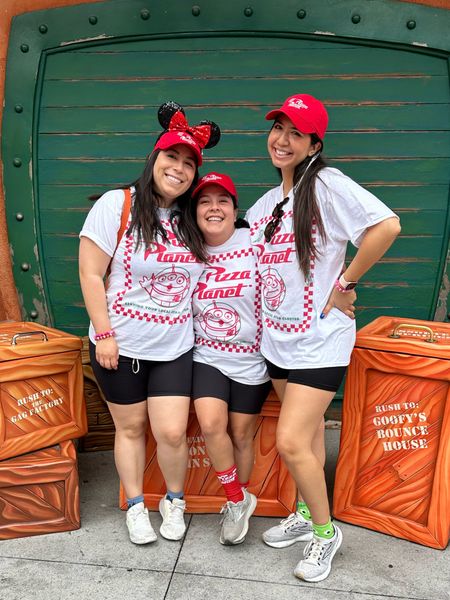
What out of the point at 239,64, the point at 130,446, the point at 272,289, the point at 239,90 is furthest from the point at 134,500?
the point at 239,64

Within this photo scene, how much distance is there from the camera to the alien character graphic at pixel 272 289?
232 cm

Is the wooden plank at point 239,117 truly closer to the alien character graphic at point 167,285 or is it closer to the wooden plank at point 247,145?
the wooden plank at point 247,145

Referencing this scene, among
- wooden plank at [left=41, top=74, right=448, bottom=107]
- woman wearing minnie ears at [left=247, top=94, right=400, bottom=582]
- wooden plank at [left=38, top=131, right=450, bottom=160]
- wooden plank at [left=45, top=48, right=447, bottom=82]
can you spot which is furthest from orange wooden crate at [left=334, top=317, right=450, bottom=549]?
wooden plank at [left=45, top=48, right=447, bottom=82]

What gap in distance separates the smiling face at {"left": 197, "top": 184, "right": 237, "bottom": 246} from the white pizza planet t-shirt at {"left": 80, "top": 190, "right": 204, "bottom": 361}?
0.12 m

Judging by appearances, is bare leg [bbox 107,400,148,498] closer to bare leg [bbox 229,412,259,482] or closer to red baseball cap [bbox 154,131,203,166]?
bare leg [bbox 229,412,259,482]

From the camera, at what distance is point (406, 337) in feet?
8.63

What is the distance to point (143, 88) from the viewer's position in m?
3.44

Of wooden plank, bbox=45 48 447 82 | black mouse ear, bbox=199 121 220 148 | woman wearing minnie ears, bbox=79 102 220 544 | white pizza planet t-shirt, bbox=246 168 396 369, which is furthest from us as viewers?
A: wooden plank, bbox=45 48 447 82

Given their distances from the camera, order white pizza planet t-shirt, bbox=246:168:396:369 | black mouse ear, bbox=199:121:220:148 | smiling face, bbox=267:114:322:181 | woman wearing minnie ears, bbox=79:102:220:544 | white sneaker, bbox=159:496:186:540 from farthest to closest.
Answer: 1. black mouse ear, bbox=199:121:220:148
2. white sneaker, bbox=159:496:186:540
3. woman wearing minnie ears, bbox=79:102:220:544
4. smiling face, bbox=267:114:322:181
5. white pizza planet t-shirt, bbox=246:168:396:369

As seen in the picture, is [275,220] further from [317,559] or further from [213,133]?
[317,559]

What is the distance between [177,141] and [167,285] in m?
0.57

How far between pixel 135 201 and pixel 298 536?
153 centimetres

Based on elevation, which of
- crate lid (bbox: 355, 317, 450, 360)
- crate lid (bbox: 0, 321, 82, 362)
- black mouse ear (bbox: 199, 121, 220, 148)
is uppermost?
black mouse ear (bbox: 199, 121, 220, 148)

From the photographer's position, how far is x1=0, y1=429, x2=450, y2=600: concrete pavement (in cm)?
221
